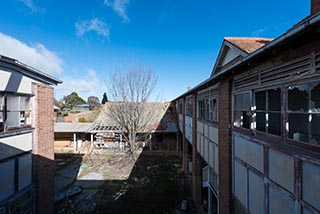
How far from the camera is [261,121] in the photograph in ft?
12.5

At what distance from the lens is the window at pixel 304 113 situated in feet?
8.18

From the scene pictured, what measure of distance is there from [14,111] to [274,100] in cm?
737

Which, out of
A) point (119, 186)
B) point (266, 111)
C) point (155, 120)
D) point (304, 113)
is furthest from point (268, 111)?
point (155, 120)

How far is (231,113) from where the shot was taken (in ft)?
16.9

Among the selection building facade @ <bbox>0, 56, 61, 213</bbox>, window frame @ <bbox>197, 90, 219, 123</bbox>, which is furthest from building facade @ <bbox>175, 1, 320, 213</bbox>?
building facade @ <bbox>0, 56, 61, 213</bbox>

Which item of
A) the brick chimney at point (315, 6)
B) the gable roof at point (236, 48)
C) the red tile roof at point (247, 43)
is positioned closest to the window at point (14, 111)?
the gable roof at point (236, 48)

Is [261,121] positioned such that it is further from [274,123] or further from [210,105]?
[210,105]

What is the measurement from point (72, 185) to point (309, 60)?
47.4 ft

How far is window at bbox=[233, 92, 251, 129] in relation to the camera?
4.32 meters

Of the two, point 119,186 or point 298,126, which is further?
point 119,186

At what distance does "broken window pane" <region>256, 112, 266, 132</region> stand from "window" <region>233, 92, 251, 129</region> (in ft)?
0.98

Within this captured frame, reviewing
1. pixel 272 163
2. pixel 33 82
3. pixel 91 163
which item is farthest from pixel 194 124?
pixel 91 163

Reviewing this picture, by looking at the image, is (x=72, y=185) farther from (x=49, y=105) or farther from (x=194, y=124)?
(x=194, y=124)

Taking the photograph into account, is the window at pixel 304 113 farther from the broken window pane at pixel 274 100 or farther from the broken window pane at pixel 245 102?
the broken window pane at pixel 245 102
